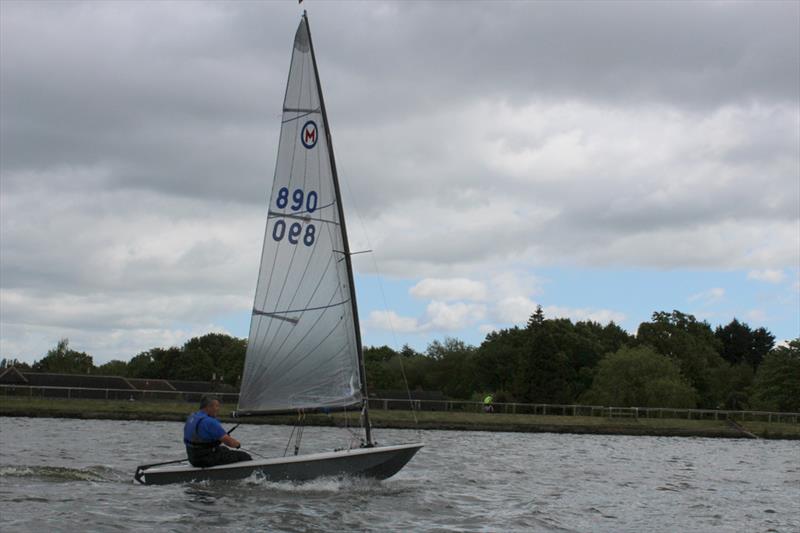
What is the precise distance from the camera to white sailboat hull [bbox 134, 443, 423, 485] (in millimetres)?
22672

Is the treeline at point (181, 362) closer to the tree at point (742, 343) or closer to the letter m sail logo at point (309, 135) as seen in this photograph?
the tree at point (742, 343)

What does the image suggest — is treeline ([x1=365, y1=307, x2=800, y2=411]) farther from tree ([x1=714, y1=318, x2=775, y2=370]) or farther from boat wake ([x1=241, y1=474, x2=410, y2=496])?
boat wake ([x1=241, y1=474, x2=410, y2=496])

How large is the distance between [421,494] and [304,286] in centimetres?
574

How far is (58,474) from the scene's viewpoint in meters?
24.6

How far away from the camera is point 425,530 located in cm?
1894

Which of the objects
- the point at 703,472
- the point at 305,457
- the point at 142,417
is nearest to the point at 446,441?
the point at 703,472

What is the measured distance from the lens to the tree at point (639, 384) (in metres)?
86.3

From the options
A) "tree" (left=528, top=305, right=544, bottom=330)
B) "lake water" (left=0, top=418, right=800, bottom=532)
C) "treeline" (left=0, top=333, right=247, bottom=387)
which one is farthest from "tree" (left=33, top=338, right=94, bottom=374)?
"lake water" (left=0, top=418, right=800, bottom=532)

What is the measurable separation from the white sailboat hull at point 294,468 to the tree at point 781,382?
3096 inches

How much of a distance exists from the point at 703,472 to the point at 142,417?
31.3m

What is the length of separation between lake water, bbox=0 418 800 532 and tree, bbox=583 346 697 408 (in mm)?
46873

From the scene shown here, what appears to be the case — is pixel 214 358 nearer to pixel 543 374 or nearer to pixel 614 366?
pixel 543 374

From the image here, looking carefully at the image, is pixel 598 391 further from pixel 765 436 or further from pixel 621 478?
pixel 621 478

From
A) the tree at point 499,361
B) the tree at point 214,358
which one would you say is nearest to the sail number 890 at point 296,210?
the tree at point 499,361
